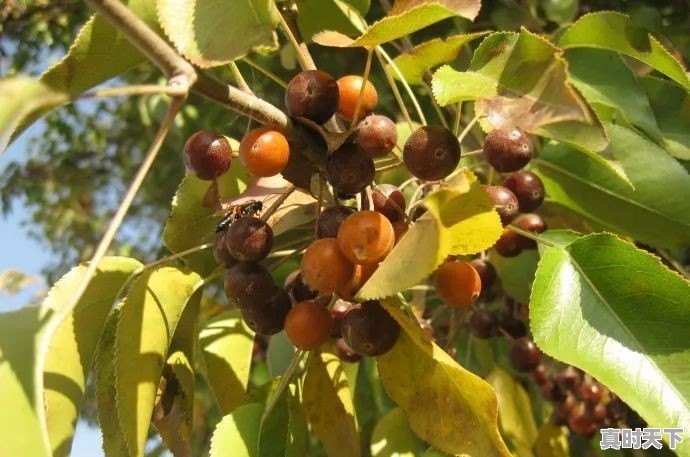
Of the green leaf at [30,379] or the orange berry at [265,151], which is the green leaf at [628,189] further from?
the green leaf at [30,379]

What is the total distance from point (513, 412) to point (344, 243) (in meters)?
0.82

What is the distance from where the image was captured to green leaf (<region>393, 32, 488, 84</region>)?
3.81 ft

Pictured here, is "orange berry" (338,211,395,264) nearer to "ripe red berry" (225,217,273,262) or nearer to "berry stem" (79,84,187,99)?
"ripe red berry" (225,217,273,262)

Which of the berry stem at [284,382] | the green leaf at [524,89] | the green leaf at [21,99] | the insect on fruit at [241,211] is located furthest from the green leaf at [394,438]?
the green leaf at [21,99]

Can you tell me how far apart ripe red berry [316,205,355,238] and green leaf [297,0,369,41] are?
1.21ft

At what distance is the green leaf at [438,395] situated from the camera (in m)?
0.93

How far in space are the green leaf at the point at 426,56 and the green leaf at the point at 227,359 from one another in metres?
0.55

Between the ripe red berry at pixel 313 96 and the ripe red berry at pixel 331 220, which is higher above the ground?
the ripe red berry at pixel 313 96

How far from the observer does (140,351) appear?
984 millimetres

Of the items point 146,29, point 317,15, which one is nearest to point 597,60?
point 317,15

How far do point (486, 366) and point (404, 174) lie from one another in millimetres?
518

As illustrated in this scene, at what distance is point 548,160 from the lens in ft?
4.69

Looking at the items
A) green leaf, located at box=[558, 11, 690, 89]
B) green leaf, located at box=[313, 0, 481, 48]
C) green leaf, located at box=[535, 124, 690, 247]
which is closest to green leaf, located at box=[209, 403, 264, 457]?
green leaf, located at box=[313, 0, 481, 48]

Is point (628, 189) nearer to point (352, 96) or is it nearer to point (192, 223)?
point (352, 96)
